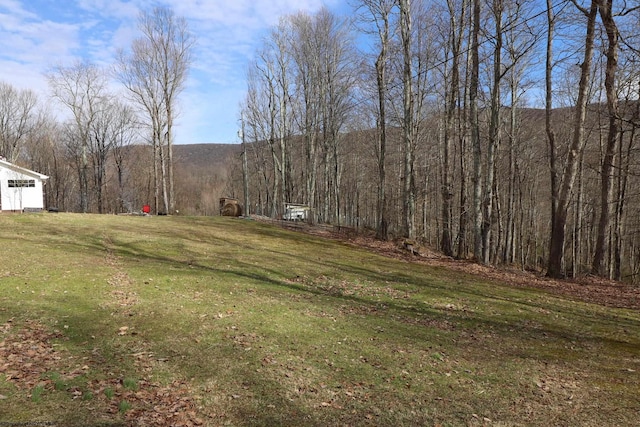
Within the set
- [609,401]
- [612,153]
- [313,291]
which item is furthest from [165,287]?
[612,153]

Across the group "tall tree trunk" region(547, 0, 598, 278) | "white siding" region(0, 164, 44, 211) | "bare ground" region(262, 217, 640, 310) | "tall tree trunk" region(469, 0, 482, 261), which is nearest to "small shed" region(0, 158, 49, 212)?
"white siding" region(0, 164, 44, 211)

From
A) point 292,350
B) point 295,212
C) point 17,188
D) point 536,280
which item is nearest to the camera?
point 292,350

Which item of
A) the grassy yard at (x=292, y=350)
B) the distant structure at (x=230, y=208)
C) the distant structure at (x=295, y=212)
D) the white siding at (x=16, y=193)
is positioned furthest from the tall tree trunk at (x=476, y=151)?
the white siding at (x=16, y=193)

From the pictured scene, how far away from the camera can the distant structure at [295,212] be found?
3123 cm

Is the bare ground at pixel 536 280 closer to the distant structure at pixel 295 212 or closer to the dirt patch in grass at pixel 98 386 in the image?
the dirt patch in grass at pixel 98 386

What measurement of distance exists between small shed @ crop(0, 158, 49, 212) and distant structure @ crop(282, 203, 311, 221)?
1890 cm

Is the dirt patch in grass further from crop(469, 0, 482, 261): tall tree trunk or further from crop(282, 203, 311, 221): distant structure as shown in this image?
crop(282, 203, 311, 221): distant structure

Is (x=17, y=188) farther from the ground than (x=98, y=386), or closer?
farther from the ground

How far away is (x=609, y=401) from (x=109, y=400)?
571cm

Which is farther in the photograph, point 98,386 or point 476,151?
→ point 476,151

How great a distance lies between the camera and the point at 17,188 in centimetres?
2795

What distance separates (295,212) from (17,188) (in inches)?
821

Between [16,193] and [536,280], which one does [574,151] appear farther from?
[16,193]

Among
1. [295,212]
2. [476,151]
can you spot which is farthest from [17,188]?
[476,151]
